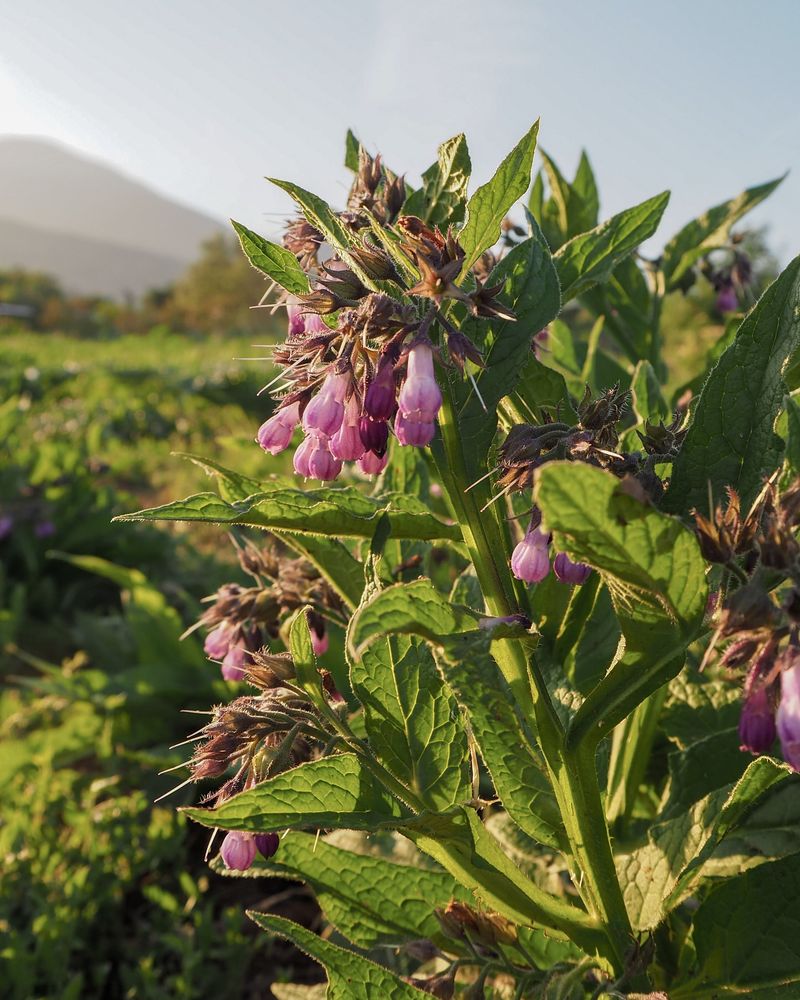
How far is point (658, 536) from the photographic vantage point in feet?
2.79

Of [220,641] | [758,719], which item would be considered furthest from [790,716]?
[220,641]

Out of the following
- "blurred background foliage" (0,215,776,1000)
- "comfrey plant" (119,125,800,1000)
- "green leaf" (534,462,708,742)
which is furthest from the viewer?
"blurred background foliage" (0,215,776,1000)

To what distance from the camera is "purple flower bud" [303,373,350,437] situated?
1.04 metres

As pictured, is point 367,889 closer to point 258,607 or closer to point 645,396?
point 258,607

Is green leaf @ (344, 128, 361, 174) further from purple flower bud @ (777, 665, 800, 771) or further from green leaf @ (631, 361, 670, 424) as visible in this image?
Result: purple flower bud @ (777, 665, 800, 771)

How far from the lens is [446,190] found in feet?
4.05

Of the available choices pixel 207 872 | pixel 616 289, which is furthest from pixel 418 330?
pixel 207 872

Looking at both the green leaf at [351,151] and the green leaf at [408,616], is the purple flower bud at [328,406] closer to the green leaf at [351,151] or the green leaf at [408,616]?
the green leaf at [408,616]

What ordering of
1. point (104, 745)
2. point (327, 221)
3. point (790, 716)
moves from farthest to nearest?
point (104, 745)
point (327, 221)
point (790, 716)

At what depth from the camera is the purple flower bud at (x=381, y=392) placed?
100cm

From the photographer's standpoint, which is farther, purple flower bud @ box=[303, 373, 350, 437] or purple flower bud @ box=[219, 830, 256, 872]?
purple flower bud @ box=[219, 830, 256, 872]

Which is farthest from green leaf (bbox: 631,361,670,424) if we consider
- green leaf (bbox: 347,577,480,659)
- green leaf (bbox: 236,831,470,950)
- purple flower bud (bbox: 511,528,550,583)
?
green leaf (bbox: 236,831,470,950)

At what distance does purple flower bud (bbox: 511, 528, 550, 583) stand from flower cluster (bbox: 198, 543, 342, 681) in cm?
56

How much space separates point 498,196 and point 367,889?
109cm
